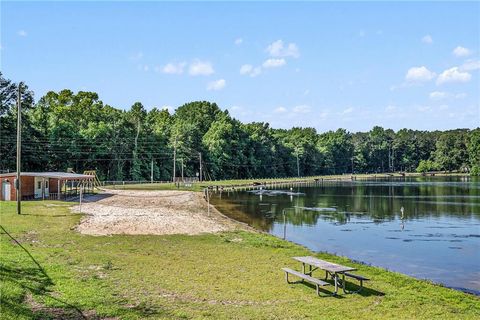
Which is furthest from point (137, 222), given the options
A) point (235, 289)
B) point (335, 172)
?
point (335, 172)

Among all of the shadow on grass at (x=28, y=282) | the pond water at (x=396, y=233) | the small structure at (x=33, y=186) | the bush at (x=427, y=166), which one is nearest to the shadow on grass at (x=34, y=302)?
the shadow on grass at (x=28, y=282)

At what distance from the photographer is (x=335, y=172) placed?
19575cm

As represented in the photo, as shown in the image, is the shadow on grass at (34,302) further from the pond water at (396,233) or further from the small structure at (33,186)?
the small structure at (33,186)

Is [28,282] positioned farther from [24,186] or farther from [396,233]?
[24,186]

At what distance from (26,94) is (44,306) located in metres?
86.6

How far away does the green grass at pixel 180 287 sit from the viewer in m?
12.6

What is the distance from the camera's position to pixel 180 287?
15.2m

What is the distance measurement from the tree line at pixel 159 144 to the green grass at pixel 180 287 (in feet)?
219

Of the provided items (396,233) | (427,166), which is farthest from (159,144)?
(427,166)

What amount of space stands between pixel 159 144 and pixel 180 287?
99.6 meters

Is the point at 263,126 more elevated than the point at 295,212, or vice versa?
the point at 263,126

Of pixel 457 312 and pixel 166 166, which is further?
pixel 166 166

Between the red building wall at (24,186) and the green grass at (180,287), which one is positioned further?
the red building wall at (24,186)

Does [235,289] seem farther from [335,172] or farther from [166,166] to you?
[335,172]
